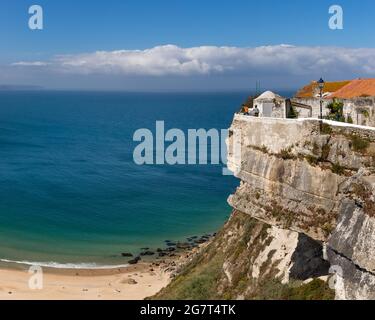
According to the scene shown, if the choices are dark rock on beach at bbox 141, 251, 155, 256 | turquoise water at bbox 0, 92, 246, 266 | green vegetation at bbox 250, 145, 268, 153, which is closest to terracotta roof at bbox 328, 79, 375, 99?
green vegetation at bbox 250, 145, 268, 153

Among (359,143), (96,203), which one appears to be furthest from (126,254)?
(359,143)

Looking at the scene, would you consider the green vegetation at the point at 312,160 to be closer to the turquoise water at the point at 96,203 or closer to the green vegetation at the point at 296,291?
the green vegetation at the point at 296,291

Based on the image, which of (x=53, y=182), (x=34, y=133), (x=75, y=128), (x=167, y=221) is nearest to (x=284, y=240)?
(x=167, y=221)

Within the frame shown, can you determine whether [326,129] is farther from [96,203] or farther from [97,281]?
[96,203]

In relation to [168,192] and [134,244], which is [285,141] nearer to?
[134,244]

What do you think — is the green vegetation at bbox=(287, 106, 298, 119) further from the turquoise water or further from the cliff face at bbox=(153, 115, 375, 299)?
the turquoise water

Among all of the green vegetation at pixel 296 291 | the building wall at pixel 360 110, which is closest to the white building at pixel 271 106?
the building wall at pixel 360 110
